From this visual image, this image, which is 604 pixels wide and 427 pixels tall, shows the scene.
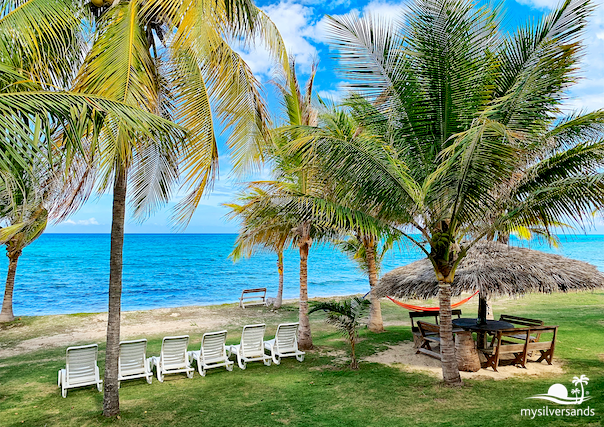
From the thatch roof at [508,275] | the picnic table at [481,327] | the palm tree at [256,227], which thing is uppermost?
the palm tree at [256,227]

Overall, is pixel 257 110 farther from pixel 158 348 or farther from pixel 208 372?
pixel 158 348

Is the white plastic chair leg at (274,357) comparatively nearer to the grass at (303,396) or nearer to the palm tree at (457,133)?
the grass at (303,396)

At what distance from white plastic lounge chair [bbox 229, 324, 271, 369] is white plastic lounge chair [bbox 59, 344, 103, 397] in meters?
→ 2.58

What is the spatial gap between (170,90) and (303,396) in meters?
5.00

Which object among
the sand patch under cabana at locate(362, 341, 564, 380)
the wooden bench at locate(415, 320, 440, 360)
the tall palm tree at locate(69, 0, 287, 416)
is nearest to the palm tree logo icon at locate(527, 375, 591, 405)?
the sand patch under cabana at locate(362, 341, 564, 380)

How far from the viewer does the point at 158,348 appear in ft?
32.2

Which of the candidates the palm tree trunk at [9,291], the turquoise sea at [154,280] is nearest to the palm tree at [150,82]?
the palm tree trunk at [9,291]

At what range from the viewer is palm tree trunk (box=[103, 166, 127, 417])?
5.52 metres

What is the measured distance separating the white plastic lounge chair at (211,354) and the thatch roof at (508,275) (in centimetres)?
399

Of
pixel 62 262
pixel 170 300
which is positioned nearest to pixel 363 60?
pixel 170 300

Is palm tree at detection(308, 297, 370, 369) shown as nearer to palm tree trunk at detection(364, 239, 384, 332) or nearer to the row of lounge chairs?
the row of lounge chairs

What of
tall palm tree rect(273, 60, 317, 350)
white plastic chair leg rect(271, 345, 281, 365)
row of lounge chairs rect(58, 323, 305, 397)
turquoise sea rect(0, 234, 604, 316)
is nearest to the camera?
row of lounge chairs rect(58, 323, 305, 397)

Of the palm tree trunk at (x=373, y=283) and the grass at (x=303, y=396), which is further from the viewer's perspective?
the palm tree trunk at (x=373, y=283)

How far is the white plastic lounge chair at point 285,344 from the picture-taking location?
28.2 ft
